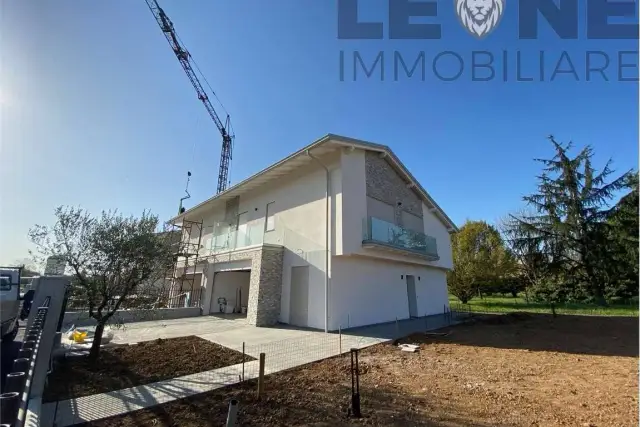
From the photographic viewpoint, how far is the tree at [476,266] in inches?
1024

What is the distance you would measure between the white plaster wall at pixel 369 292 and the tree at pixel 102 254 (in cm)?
681

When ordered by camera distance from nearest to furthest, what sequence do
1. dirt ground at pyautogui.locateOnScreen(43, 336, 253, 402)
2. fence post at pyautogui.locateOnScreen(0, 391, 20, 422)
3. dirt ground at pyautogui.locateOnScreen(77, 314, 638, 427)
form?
fence post at pyautogui.locateOnScreen(0, 391, 20, 422) < dirt ground at pyautogui.locateOnScreen(77, 314, 638, 427) < dirt ground at pyautogui.locateOnScreen(43, 336, 253, 402)

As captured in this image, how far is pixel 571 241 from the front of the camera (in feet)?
80.2

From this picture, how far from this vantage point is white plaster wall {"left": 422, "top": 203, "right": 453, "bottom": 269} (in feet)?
62.5

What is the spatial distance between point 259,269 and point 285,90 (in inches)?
293

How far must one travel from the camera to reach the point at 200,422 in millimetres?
3955

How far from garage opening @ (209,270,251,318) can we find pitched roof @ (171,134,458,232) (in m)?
4.93

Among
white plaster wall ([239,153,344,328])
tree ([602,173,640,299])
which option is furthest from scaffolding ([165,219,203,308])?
tree ([602,173,640,299])

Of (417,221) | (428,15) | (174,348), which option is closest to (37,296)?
(174,348)

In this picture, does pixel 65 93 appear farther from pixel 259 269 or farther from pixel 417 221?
pixel 417 221

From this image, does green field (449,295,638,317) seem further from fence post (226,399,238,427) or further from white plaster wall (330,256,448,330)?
fence post (226,399,238,427)

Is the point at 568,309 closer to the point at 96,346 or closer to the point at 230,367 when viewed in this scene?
the point at 230,367

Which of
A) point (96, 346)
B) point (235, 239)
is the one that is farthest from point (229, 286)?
point (96, 346)

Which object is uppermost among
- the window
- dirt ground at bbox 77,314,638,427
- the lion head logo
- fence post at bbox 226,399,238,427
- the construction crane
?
the construction crane
